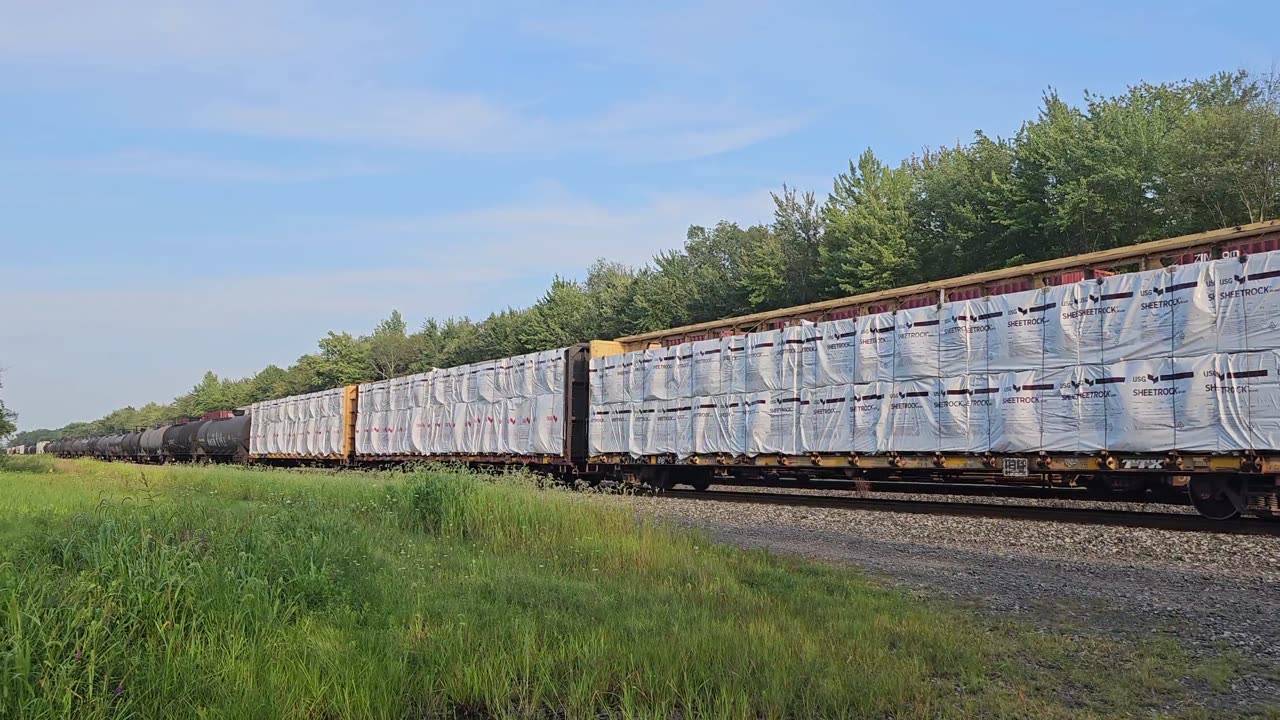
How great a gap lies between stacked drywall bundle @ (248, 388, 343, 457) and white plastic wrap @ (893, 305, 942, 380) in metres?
27.7

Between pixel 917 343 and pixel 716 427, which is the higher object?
pixel 917 343

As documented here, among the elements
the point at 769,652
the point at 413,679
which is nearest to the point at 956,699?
the point at 769,652

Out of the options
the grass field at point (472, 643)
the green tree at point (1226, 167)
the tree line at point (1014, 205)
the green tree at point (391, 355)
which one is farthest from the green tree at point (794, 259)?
the green tree at point (391, 355)

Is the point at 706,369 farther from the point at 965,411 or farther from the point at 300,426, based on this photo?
the point at 300,426

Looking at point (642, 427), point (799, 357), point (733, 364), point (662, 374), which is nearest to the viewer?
point (799, 357)

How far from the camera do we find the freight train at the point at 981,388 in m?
10.5

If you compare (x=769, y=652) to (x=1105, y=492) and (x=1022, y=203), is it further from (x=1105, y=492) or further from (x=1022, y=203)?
(x=1022, y=203)

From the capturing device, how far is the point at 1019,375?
12492 mm

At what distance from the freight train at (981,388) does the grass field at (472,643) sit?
20.7ft

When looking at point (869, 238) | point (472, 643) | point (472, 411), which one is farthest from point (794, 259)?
point (472, 643)

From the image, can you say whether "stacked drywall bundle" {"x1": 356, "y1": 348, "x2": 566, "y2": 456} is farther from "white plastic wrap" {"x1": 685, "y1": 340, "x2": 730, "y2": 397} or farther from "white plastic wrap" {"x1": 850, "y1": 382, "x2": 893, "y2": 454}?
"white plastic wrap" {"x1": 850, "y1": 382, "x2": 893, "y2": 454}

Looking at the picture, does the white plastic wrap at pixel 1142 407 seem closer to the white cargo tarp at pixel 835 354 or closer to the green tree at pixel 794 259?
the white cargo tarp at pixel 835 354

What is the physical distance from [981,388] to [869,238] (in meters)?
23.4

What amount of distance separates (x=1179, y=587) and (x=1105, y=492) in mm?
6044
